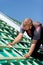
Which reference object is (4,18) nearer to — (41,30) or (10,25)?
(10,25)

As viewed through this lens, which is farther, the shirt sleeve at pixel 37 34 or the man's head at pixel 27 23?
the shirt sleeve at pixel 37 34

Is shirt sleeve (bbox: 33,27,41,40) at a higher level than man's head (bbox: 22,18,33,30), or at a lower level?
lower

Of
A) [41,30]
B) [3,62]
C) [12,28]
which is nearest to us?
[3,62]

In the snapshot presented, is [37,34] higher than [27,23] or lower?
lower

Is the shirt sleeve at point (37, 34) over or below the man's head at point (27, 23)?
below

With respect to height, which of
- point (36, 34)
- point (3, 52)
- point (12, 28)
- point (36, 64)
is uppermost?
point (12, 28)

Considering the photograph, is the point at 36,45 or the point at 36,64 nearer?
the point at 36,45

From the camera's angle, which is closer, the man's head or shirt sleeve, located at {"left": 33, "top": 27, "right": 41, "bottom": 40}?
the man's head

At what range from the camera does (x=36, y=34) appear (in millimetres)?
5289

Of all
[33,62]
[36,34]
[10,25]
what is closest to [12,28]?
[10,25]

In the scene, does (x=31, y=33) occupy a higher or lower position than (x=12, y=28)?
lower

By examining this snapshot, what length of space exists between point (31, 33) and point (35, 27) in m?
0.20

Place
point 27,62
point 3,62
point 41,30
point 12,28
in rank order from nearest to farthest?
point 3,62
point 41,30
point 27,62
point 12,28

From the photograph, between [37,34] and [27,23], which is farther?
[37,34]
